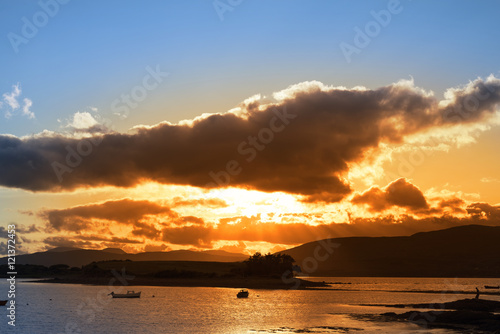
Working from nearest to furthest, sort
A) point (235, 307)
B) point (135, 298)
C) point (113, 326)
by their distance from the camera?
point (113, 326), point (235, 307), point (135, 298)

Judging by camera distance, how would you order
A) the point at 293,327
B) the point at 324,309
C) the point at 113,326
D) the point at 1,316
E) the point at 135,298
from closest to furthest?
the point at 293,327 < the point at 113,326 < the point at 1,316 < the point at 324,309 < the point at 135,298

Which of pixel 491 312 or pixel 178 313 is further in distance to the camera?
pixel 178 313

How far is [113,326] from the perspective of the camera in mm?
90688

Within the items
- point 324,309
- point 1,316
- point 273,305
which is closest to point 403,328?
Result: point 324,309

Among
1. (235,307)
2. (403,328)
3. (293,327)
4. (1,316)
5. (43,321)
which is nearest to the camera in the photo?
(403,328)

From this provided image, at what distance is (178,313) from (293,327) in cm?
3463

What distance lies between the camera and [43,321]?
9956cm

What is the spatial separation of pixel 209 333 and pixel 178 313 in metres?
31.7

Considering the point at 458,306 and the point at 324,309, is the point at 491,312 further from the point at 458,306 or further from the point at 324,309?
the point at 324,309

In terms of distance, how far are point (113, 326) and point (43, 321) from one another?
17.9 meters

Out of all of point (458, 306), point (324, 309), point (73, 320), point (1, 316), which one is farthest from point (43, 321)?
point (458, 306)

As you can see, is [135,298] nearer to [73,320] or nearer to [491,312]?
[73,320]

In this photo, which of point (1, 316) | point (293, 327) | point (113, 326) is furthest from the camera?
point (1, 316)

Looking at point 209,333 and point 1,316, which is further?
point 1,316
